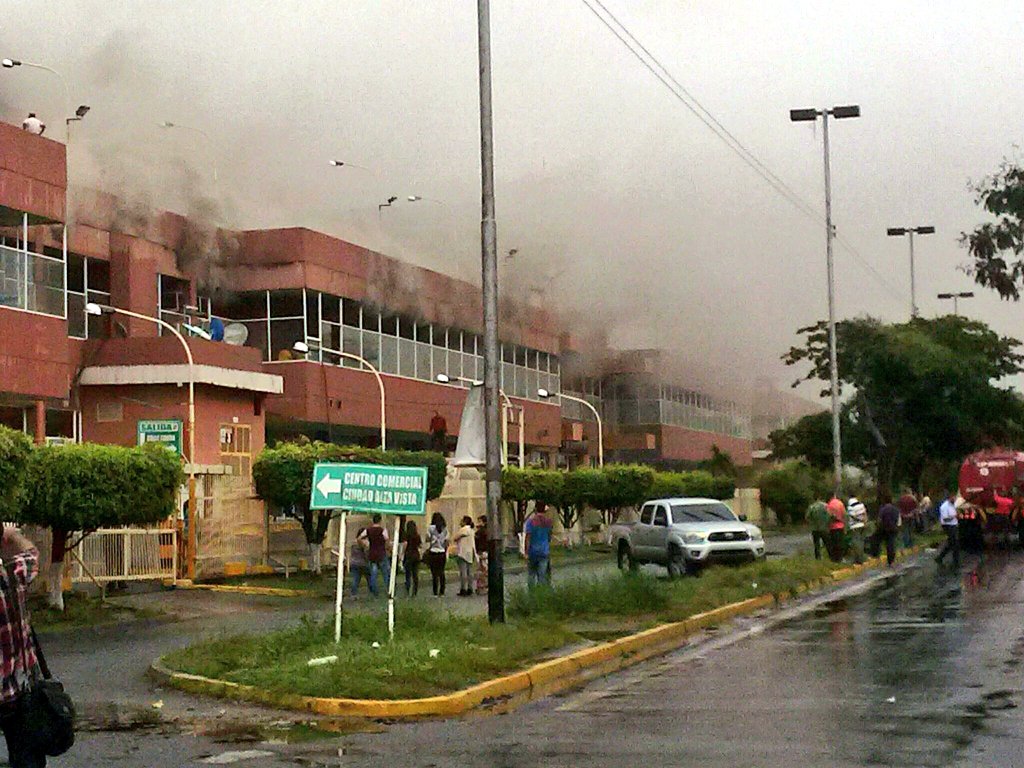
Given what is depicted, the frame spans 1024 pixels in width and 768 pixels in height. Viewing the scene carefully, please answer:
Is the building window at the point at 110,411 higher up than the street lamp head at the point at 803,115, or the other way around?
the street lamp head at the point at 803,115

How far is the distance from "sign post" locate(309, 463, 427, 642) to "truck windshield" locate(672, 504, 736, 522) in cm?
1651

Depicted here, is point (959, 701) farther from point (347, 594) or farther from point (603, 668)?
point (347, 594)

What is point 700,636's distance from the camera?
19656mm

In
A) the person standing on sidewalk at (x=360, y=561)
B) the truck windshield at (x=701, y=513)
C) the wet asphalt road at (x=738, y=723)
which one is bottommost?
the wet asphalt road at (x=738, y=723)

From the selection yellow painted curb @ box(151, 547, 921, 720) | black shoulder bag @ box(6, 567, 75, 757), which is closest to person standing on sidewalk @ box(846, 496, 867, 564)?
yellow painted curb @ box(151, 547, 921, 720)

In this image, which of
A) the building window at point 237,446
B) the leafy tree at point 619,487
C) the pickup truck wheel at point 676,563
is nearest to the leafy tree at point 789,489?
the leafy tree at point 619,487

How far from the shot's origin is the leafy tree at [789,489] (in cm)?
7112

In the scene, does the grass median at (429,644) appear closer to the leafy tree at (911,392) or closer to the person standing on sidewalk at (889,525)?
the person standing on sidewalk at (889,525)

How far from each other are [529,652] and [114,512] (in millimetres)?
10747

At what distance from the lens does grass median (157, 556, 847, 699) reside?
1374 centimetres

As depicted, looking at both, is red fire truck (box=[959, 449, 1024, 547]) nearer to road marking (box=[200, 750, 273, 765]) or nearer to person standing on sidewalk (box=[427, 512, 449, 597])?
person standing on sidewalk (box=[427, 512, 449, 597])

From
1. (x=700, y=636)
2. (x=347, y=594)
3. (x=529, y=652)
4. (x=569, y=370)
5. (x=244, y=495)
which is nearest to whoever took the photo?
(x=529, y=652)

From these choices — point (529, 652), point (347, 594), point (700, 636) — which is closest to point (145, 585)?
point (347, 594)

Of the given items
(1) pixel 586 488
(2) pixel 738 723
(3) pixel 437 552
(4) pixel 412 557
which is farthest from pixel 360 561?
(1) pixel 586 488
